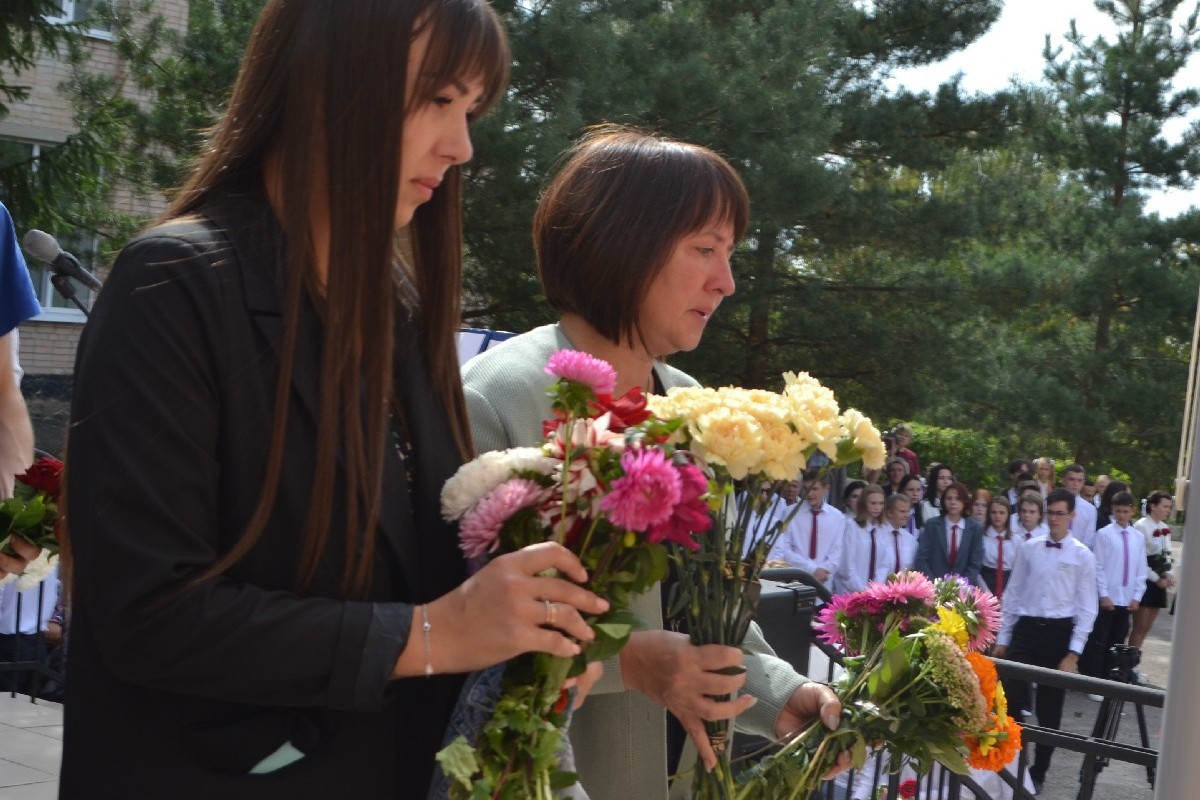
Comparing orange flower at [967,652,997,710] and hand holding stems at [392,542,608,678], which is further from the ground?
hand holding stems at [392,542,608,678]

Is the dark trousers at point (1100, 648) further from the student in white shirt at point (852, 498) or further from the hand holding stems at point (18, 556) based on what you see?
the hand holding stems at point (18, 556)

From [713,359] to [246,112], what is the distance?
1488cm

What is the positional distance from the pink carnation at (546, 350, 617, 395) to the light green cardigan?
0.59m

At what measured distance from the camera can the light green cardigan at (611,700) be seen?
2133mm

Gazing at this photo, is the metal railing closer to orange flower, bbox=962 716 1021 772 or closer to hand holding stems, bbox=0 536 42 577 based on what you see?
orange flower, bbox=962 716 1021 772

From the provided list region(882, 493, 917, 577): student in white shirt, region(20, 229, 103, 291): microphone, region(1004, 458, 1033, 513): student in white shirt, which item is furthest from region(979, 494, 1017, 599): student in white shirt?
region(20, 229, 103, 291): microphone

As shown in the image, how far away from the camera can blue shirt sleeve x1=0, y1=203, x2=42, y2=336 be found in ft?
8.30

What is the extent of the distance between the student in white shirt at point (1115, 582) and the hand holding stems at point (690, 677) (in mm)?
12830

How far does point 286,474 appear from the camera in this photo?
138cm

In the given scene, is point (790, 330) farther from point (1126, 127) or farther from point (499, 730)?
point (499, 730)

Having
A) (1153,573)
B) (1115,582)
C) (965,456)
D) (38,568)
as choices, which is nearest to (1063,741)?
(38,568)

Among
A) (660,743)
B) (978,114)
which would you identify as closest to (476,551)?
(660,743)

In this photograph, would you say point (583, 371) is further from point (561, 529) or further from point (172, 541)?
point (172, 541)

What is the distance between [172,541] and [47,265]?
5084 millimetres
